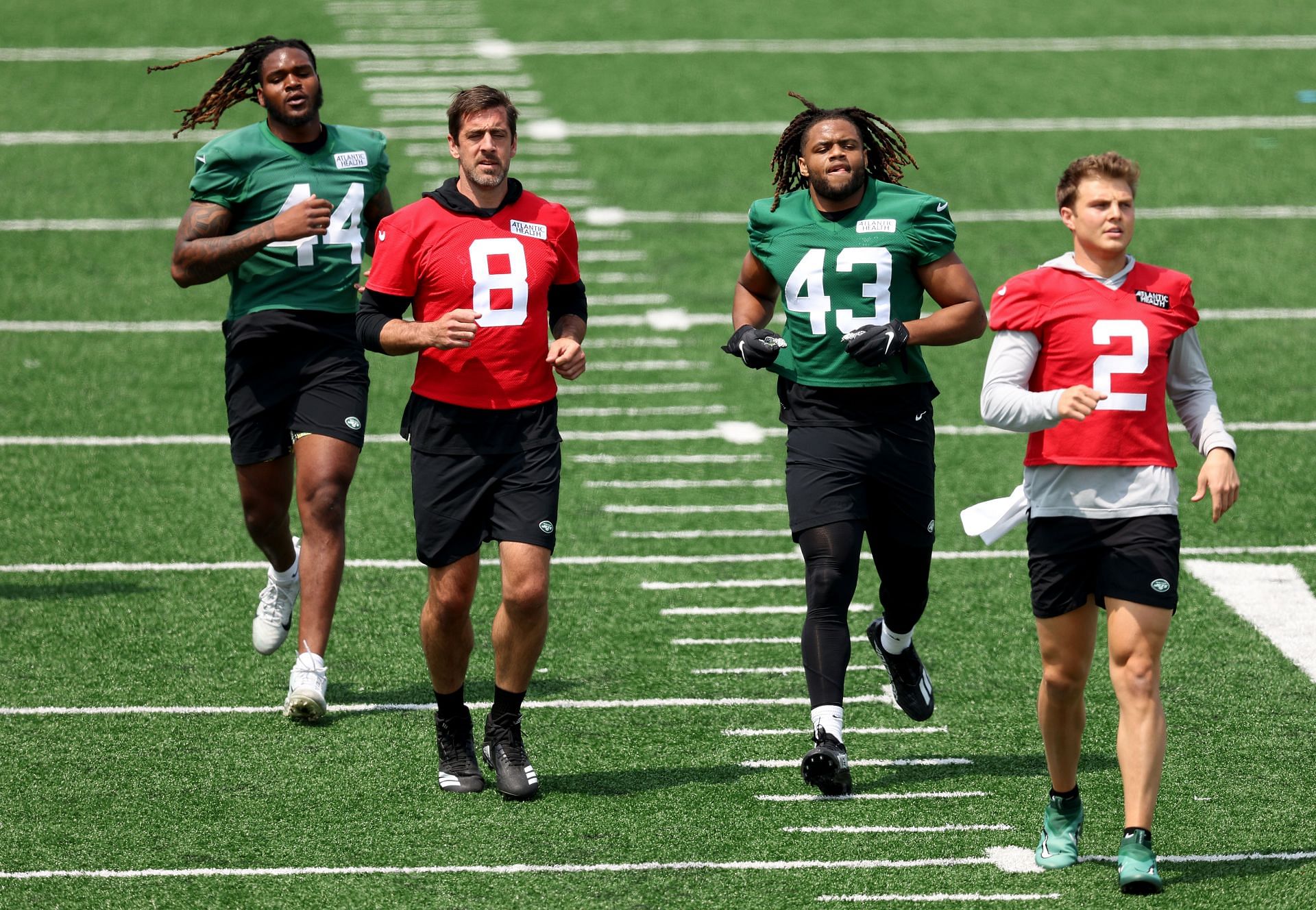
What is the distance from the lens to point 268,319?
6676mm

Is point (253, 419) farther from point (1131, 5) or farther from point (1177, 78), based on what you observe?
point (1131, 5)

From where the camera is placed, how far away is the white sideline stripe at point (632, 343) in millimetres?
11289

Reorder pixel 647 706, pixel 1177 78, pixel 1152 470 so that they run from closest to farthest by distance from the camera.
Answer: pixel 1152 470, pixel 647 706, pixel 1177 78

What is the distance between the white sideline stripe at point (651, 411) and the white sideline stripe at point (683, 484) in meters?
0.96

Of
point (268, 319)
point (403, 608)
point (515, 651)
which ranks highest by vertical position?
point (268, 319)

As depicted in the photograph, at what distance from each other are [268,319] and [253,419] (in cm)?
37

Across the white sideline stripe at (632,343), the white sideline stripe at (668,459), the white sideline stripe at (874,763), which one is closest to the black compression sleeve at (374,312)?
the white sideline stripe at (874,763)

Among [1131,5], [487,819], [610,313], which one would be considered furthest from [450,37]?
[487,819]

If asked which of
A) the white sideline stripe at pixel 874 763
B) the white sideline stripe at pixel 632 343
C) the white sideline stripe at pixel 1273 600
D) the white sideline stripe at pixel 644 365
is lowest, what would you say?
the white sideline stripe at pixel 1273 600

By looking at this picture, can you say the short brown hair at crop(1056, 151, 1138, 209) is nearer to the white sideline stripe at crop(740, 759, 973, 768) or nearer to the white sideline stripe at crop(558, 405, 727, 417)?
the white sideline stripe at crop(740, 759, 973, 768)

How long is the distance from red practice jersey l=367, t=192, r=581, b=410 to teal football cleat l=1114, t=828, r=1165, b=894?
2188 mm

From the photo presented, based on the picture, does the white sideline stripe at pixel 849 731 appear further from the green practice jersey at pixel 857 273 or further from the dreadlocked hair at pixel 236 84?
the dreadlocked hair at pixel 236 84

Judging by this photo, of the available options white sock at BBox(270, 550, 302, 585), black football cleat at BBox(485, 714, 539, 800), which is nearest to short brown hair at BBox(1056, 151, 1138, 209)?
black football cleat at BBox(485, 714, 539, 800)

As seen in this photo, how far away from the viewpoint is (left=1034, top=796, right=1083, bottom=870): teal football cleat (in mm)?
5082
